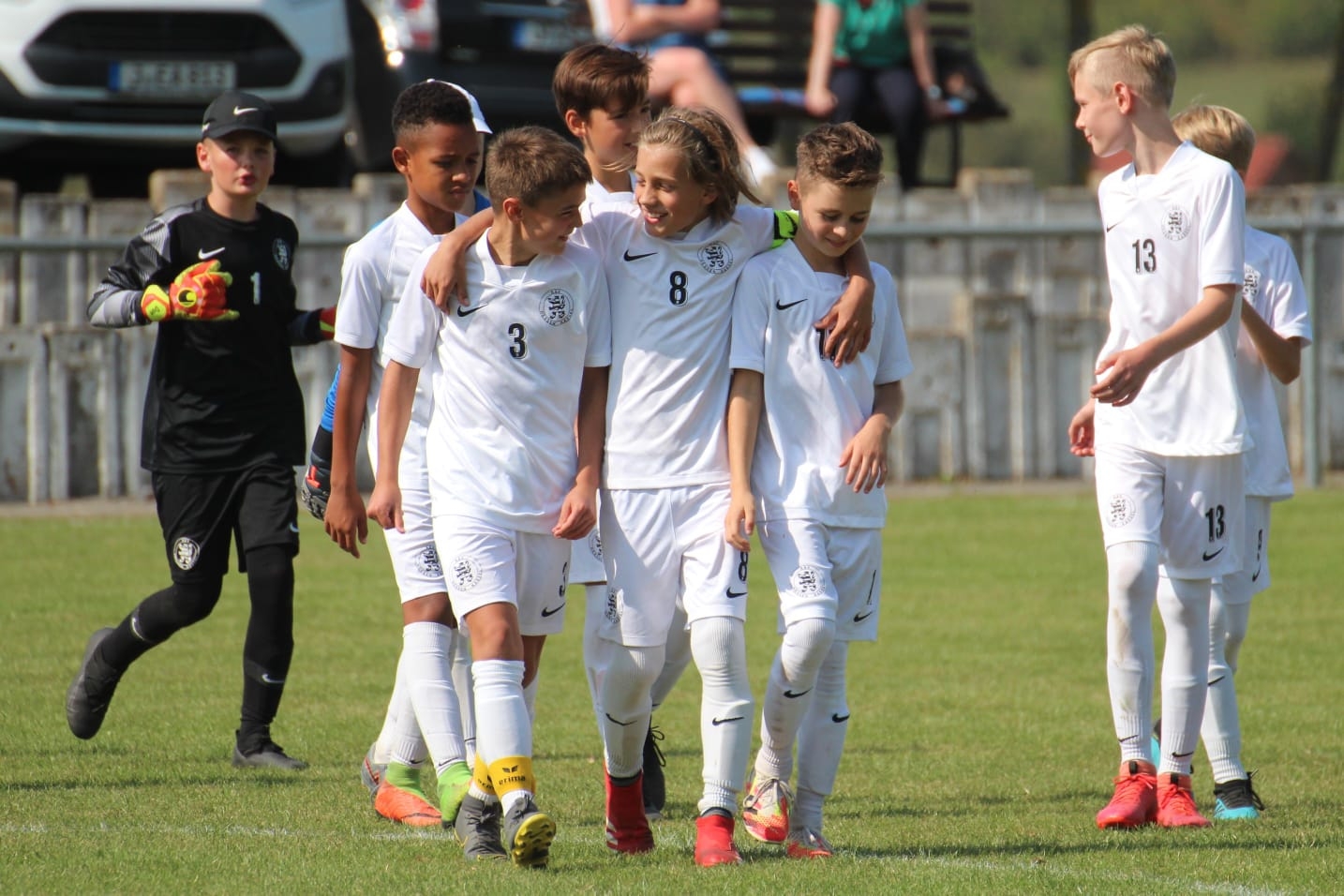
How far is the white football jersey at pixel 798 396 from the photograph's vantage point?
4.89 m

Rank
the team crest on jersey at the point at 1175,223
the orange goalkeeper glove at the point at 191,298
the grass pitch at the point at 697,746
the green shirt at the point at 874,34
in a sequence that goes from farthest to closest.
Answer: the green shirt at the point at 874,34, the orange goalkeeper glove at the point at 191,298, the team crest on jersey at the point at 1175,223, the grass pitch at the point at 697,746

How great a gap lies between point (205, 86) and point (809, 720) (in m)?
8.86

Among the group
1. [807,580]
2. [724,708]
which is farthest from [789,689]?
[807,580]

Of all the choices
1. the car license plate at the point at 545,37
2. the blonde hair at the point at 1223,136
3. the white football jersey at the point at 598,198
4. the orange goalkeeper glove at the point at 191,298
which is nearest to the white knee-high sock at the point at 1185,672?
the blonde hair at the point at 1223,136

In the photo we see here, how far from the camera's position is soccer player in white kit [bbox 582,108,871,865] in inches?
190

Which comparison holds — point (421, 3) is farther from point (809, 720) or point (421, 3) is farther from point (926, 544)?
point (809, 720)

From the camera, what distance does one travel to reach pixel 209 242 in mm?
6523

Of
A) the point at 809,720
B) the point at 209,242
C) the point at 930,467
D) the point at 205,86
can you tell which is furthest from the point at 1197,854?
the point at 205,86

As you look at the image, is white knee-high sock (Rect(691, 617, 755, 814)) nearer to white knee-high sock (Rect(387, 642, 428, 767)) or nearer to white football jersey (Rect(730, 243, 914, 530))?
white football jersey (Rect(730, 243, 914, 530))

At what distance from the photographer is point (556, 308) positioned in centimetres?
493

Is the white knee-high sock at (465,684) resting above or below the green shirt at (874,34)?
below

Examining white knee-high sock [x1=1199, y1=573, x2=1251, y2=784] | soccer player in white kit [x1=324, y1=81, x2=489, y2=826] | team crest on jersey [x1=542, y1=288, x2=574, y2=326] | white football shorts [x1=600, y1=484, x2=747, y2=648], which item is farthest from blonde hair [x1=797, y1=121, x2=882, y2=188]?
white knee-high sock [x1=1199, y1=573, x2=1251, y2=784]

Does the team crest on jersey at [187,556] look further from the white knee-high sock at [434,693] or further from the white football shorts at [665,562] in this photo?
the white football shorts at [665,562]

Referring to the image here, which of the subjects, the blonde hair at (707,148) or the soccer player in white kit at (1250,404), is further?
the soccer player in white kit at (1250,404)
